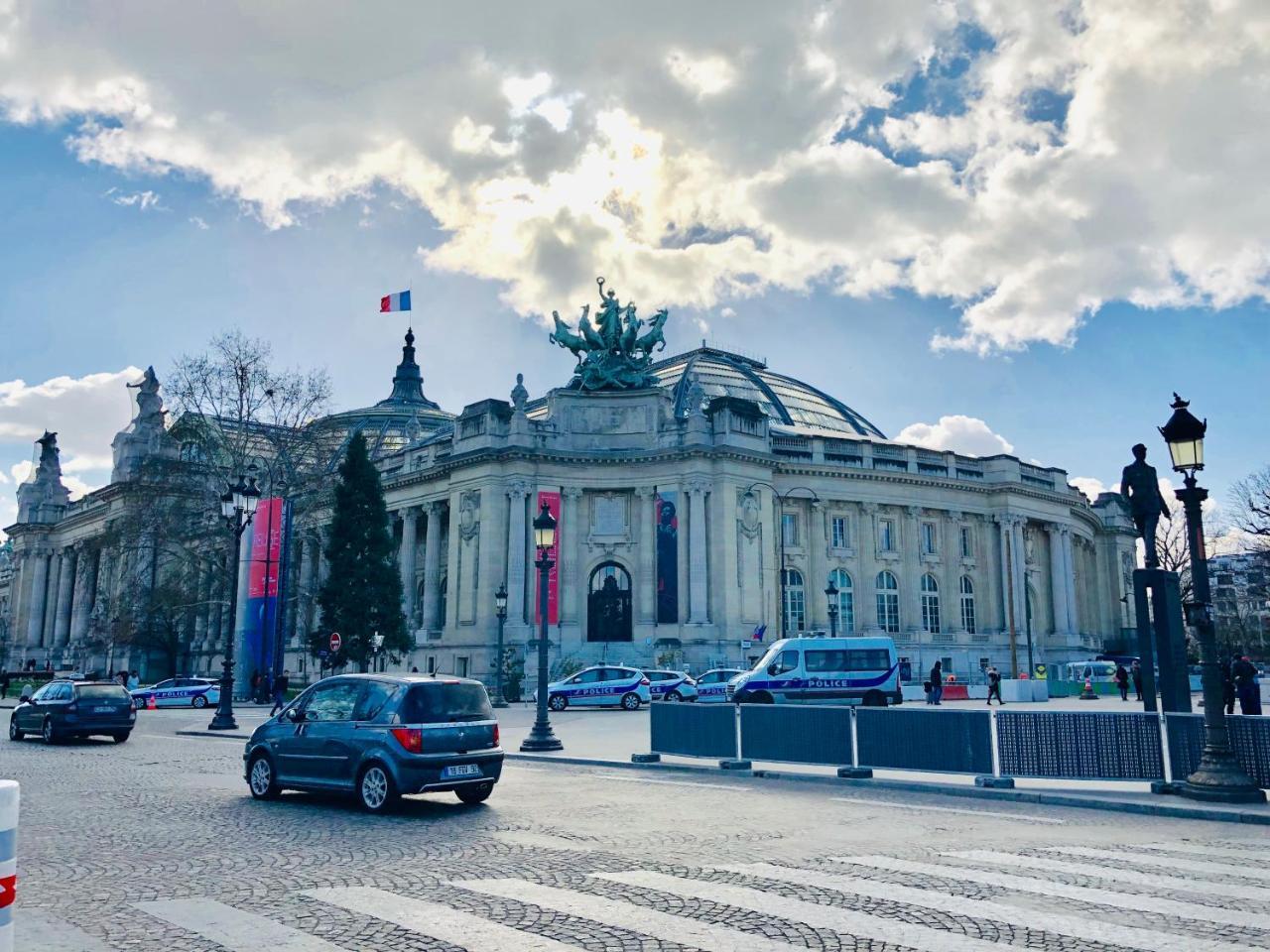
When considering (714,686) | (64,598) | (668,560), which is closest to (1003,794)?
(714,686)

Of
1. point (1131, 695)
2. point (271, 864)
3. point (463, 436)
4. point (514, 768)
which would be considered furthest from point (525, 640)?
point (271, 864)

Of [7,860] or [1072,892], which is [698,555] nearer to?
[1072,892]

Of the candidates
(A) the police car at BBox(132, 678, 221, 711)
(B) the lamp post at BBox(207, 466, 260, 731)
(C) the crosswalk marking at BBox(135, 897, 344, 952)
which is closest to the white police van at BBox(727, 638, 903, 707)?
(B) the lamp post at BBox(207, 466, 260, 731)

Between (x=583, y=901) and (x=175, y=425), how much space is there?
5105 centimetres

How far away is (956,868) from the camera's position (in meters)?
9.48

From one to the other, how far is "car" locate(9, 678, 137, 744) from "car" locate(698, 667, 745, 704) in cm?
2161

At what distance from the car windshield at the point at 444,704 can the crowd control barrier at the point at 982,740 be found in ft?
20.1

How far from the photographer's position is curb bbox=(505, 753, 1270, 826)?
13055mm

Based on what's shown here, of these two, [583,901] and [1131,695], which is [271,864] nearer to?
[583,901]

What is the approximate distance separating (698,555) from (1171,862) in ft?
157

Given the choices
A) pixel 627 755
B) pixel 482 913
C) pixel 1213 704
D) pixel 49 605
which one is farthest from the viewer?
pixel 49 605

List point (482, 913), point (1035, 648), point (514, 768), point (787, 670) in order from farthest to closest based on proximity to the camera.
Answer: point (1035, 648) → point (787, 670) → point (514, 768) → point (482, 913)

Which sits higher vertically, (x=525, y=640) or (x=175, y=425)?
(x=175, y=425)

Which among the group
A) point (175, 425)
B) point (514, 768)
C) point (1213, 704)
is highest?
point (175, 425)
